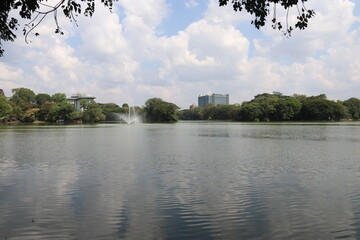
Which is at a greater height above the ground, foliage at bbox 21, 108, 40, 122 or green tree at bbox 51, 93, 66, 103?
green tree at bbox 51, 93, 66, 103

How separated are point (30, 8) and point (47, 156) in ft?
48.7

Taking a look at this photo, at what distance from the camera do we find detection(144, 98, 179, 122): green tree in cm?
12975

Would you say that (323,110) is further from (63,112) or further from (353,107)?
(63,112)

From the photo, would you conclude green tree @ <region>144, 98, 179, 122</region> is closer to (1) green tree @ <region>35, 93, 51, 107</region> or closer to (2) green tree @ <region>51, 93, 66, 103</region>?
(2) green tree @ <region>51, 93, 66, 103</region>

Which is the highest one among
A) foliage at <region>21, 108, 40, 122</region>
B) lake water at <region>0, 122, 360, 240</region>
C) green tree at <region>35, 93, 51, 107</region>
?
green tree at <region>35, 93, 51, 107</region>

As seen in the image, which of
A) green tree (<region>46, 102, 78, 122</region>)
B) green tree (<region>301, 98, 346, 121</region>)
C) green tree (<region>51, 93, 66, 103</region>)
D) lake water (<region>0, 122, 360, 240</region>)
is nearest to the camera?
lake water (<region>0, 122, 360, 240</region>)

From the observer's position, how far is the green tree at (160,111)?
426 feet

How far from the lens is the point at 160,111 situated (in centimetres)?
12975

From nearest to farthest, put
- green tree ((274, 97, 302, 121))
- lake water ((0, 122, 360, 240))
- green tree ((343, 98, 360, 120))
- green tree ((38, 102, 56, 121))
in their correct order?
lake water ((0, 122, 360, 240))
green tree ((274, 97, 302, 121))
green tree ((38, 102, 56, 121))
green tree ((343, 98, 360, 120))

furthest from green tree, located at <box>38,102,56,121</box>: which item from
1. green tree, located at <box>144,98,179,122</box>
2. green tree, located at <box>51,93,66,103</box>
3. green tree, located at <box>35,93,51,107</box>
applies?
green tree, located at <box>35,93,51,107</box>

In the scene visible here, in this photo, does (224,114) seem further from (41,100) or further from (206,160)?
(206,160)

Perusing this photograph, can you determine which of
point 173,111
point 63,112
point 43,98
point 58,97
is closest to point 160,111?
point 173,111

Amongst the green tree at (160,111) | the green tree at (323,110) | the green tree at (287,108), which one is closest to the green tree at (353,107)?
the green tree at (323,110)

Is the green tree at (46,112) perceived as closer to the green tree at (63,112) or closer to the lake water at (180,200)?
the green tree at (63,112)
